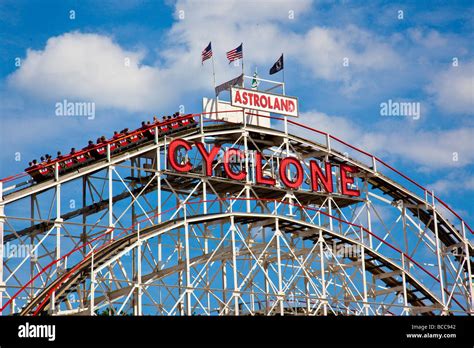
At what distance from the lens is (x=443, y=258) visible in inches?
2584

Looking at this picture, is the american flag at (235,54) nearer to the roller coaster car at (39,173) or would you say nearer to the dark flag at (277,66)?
the dark flag at (277,66)

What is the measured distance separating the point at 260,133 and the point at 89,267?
52.3 ft

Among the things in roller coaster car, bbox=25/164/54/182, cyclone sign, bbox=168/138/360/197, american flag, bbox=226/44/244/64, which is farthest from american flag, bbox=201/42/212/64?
roller coaster car, bbox=25/164/54/182

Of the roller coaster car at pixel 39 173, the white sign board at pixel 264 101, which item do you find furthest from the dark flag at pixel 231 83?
the roller coaster car at pixel 39 173

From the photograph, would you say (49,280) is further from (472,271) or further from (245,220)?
(472,271)

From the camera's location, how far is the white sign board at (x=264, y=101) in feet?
185

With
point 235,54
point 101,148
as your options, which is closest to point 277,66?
point 235,54

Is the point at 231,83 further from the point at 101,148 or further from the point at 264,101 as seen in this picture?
the point at 101,148

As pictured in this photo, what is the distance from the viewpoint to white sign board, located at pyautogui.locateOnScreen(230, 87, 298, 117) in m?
56.3

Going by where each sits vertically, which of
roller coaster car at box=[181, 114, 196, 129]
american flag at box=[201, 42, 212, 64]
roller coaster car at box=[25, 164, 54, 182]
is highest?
american flag at box=[201, 42, 212, 64]

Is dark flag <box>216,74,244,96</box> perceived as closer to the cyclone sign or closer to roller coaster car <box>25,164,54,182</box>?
the cyclone sign

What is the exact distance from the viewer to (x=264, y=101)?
189 ft
